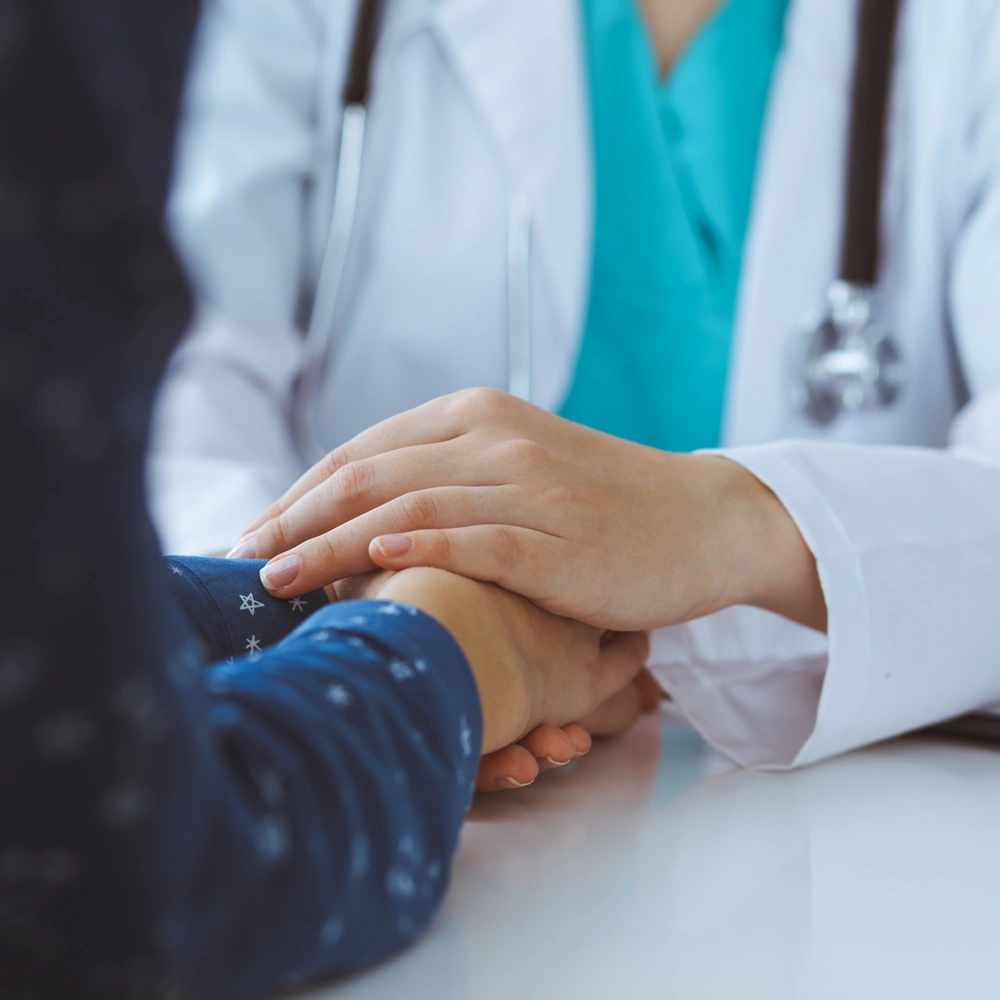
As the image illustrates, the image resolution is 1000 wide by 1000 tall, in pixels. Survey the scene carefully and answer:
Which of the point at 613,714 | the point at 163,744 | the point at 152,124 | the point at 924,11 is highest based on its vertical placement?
the point at 924,11

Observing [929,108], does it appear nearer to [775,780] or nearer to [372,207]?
[372,207]

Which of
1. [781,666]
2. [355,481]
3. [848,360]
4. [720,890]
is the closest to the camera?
[720,890]

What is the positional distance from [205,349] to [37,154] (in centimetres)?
74

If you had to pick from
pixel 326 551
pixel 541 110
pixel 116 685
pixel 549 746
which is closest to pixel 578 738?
pixel 549 746

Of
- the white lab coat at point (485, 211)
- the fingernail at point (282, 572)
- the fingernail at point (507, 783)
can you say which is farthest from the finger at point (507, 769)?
the white lab coat at point (485, 211)

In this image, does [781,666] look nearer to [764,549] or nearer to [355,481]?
[764,549]

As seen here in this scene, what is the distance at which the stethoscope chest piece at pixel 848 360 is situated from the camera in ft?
2.77

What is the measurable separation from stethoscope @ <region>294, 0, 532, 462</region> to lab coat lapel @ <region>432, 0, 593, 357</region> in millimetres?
18

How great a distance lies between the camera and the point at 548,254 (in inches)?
35.0

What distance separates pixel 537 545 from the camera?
1.34 feet

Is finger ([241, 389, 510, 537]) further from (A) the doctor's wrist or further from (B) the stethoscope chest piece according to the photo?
(B) the stethoscope chest piece

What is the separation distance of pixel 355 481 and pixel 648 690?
0.22m

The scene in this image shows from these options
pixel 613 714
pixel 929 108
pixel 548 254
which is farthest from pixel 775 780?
pixel 929 108

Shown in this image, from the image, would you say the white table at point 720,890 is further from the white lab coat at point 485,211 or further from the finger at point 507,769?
the white lab coat at point 485,211
